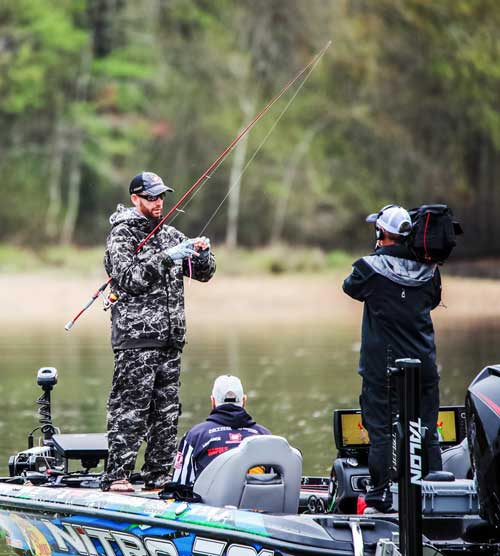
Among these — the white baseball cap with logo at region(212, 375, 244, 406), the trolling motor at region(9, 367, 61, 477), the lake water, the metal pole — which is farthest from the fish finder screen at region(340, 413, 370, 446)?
the lake water

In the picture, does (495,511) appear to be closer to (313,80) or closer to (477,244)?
(477,244)

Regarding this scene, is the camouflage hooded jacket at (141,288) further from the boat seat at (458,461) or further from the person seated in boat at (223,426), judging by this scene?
the boat seat at (458,461)

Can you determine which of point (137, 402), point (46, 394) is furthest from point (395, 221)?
point (46, 394)

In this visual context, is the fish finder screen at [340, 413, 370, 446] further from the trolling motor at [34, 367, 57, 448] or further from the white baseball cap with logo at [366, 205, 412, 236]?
the trolling motor at [34, 367, 57, 448]

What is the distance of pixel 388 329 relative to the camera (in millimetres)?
5551

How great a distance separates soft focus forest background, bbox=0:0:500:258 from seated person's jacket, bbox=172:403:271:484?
29196 millimetres

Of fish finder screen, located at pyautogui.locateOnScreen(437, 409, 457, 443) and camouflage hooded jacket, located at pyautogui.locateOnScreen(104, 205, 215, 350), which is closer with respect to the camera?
camouflage hooded jacket, located at pyautogui.locateOnScreen(104, 205, 215, 350)

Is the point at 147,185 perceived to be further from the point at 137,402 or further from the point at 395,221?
the point at 395,221

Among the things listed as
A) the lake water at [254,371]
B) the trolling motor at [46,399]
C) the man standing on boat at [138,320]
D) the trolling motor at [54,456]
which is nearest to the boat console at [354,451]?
the man standing on boat at [138,320]

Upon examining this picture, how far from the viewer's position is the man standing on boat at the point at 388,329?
551 centimetres

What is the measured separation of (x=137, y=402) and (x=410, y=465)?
1673mm

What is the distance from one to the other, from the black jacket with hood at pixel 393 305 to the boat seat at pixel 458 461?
52cm

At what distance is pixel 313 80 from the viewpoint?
3925cm

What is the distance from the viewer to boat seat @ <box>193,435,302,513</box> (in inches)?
207
